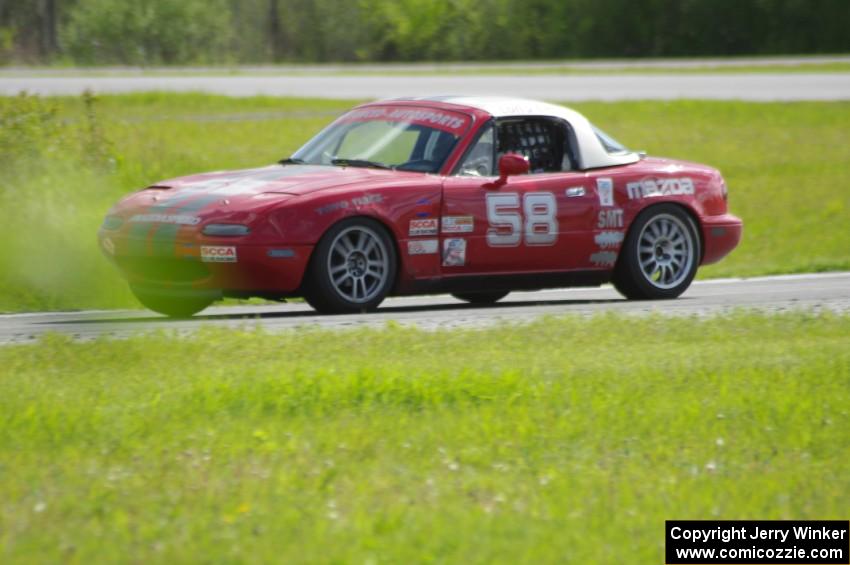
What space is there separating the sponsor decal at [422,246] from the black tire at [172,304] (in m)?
1.43

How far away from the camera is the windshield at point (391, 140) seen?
10.6m

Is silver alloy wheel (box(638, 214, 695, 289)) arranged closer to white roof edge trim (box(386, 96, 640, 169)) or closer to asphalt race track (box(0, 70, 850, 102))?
white roof edge trim (box(386, 96, 640, 169))

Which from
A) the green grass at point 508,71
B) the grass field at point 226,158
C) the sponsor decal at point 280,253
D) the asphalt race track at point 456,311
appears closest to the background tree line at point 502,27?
the green grass at point 508,71

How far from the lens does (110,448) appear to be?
5.92 metres

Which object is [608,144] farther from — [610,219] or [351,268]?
[351,268]

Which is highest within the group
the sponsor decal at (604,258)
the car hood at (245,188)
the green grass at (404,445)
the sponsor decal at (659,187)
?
the car hood at (245,188)

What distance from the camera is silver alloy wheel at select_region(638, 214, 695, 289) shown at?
11.4 m

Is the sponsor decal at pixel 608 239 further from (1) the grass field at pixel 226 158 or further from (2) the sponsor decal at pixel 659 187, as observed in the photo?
(1) the grass field at pixel 226 158

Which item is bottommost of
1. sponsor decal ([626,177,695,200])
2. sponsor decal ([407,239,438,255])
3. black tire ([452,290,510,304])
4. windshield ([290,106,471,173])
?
black tire ([452,290,510,304])

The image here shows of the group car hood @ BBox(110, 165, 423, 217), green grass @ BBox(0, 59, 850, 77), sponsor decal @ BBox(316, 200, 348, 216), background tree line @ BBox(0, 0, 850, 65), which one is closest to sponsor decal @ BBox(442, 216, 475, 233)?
car hood @ BBox(110, 165, 423, 217)

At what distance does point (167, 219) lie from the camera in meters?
9.60

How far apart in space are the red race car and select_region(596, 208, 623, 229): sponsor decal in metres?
0.01

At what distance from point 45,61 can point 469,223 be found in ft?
95.4

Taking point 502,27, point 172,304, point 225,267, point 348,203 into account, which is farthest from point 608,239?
point 502,27
